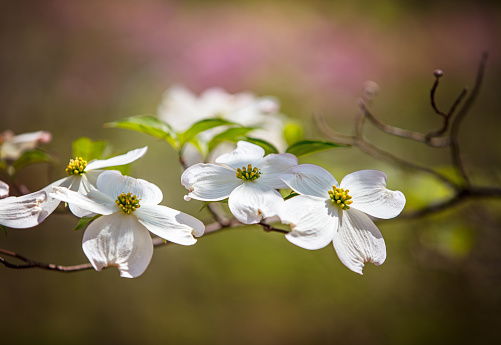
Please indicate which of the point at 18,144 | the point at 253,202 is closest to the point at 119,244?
the point at 253,202

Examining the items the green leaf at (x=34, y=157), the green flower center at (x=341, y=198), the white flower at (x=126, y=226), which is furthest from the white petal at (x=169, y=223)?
the green leaf at (x=34, y=157)

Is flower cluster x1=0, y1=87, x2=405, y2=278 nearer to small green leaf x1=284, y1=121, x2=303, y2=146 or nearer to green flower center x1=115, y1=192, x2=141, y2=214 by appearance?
green flower center x1=115, y1=192, x2=141, y2=214

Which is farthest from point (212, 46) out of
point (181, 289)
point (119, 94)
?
point (181, 289)

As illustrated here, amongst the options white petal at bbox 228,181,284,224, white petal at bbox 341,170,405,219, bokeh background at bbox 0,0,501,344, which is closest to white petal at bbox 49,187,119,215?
white petal at bbox 228,181,284,224

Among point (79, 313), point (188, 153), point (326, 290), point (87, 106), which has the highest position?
point (188, 153)

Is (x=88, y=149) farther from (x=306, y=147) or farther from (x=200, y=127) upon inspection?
(x=306, y=147)

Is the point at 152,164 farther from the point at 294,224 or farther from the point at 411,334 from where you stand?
the point at 294,224

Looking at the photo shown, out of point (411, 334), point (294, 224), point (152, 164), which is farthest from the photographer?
point (152, 164)

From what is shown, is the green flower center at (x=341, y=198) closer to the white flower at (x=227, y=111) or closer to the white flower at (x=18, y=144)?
the white flower at (x=227, y=111)
